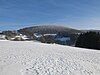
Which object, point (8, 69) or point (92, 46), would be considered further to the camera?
point (92, 46)

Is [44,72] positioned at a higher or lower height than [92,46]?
higher

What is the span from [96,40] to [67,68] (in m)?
26.5

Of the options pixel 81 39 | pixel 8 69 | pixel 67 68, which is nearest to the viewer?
pixel 8 69

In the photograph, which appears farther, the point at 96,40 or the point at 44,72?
the point at 96,40

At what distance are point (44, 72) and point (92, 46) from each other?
92.2 ft

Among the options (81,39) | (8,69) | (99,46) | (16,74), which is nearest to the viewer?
(16,74)

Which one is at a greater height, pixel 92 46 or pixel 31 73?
pixel 31 73

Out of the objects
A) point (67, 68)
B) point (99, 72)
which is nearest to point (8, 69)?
point (67, 68)

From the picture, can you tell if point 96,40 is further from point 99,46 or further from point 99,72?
point 99,72

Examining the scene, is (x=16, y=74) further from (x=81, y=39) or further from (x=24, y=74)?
(x=81, y=39)

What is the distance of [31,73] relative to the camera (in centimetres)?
986

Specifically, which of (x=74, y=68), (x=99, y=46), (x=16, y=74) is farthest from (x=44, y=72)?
(x=99, y=46)

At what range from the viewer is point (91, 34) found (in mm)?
37875

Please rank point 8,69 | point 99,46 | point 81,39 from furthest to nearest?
1. point 81,39
2. point 99,46
3. point 8,69
